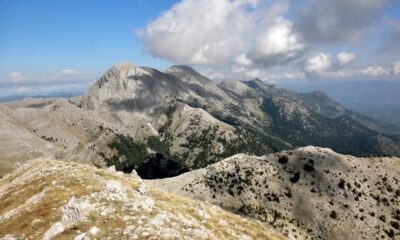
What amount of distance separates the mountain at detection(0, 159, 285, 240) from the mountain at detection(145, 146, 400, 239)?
106 metres

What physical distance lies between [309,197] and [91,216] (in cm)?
16245

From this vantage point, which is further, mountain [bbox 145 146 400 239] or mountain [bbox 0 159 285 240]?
mountain [bbox 145 146 400 239]

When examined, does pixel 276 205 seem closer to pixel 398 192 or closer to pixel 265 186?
pixel 265 186

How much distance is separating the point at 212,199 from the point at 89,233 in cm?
13998

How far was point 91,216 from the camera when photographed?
3766cm

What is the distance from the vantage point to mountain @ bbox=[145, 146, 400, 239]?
161 meters

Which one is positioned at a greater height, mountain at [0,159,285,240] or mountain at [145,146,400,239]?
mountain at [0,159,285,240]

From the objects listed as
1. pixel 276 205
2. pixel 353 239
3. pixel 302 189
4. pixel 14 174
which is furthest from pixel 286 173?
pixel 14 174

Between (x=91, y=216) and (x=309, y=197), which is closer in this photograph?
(x=91, y=216)

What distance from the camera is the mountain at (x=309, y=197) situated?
527 feet

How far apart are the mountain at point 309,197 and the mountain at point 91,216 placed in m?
106

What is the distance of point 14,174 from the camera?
249ft

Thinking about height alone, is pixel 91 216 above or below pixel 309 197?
above

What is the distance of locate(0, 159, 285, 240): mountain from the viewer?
34500 millimetres
